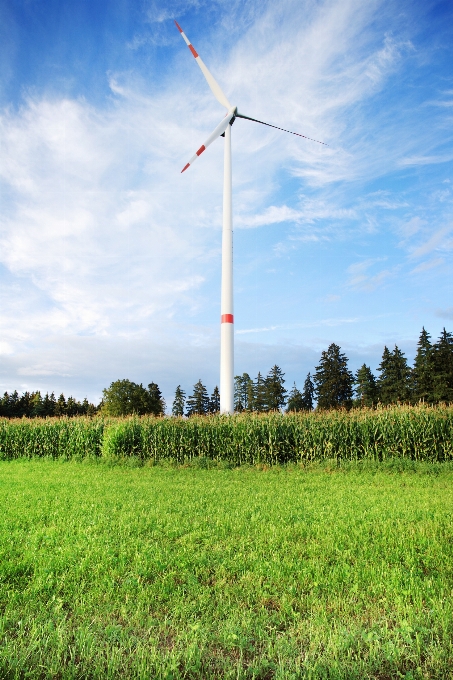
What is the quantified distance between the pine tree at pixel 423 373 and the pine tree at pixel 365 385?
737 centimetres

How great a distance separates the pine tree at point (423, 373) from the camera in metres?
58.3

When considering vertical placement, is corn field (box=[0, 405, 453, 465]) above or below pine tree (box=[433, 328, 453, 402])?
below

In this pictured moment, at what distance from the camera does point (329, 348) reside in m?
71.4

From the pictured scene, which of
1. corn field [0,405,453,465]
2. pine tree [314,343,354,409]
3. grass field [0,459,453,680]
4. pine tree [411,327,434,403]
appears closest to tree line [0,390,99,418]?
pine tree [314,343,354,409]

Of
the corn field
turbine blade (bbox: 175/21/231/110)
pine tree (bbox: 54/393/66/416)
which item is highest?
turbine blade (bbox: 175/21/231/110)

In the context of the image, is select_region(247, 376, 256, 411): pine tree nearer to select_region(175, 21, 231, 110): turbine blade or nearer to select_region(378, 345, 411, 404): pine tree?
select_region(378, 345, 411, 404): pine tree

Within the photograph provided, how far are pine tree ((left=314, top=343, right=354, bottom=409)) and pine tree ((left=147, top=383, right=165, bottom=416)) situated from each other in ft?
86.2

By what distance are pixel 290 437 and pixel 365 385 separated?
51803mm

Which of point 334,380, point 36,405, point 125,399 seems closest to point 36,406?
point 36,405

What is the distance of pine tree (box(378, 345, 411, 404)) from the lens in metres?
64.1

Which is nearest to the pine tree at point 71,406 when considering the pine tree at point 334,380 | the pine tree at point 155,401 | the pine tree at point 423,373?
the pine tree at point 155,401

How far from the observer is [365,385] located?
6994 cm

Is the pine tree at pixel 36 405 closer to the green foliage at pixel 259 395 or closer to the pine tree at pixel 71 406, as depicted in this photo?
the pine tree at pixel 71 406

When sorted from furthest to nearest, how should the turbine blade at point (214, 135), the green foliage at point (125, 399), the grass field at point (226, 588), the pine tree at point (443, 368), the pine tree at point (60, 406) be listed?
the pine tree at point (60, 406) < the green foliage at point (125, 399) < the pine tree at point (443, 368) < the turbine blade at point (214, 135) < the grass field at point (226, 588)
